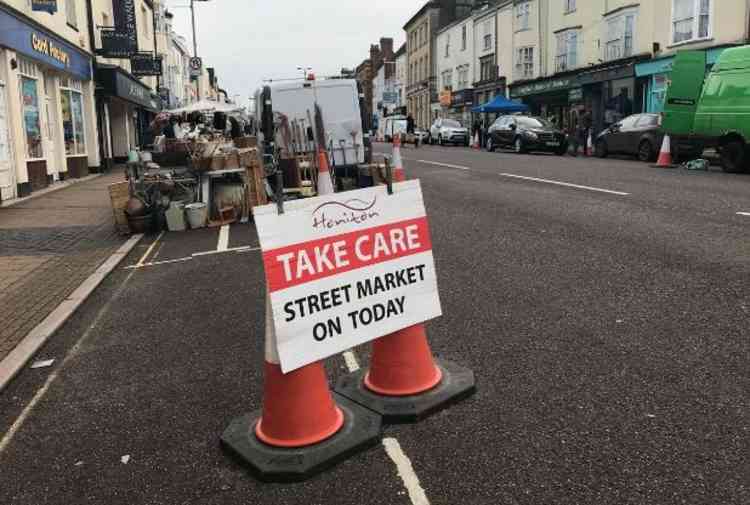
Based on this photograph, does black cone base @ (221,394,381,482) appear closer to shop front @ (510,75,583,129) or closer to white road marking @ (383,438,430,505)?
white road marking @ (383,438,430,505)

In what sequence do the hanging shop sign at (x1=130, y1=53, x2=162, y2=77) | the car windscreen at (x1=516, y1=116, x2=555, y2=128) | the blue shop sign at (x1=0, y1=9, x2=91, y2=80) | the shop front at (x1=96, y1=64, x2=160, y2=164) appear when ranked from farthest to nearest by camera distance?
the hanging shop sign at (x1=130, y1=53, x2=162, y2=77) → the car windscreen at (x1=516, y1=116, x2=555, y2=128) → the shop front at (x1=96, y1=64, x2=160, y2=164) → the blue shop sign at (x1=0, y1=9, x2=91, y2=80)

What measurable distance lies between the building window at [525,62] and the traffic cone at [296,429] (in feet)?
134

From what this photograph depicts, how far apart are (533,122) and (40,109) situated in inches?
738

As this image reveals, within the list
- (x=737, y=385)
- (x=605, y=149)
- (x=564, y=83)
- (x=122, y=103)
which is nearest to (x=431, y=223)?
(x=737, y=385)

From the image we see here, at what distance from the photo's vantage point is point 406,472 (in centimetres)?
296

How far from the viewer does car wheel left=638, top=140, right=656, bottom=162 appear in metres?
21.0

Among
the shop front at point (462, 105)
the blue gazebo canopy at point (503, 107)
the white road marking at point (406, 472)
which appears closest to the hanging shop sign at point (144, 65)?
the blue gazebo canopy at point (503, 107)

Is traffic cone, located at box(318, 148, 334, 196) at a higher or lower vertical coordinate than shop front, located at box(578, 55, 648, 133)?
lower

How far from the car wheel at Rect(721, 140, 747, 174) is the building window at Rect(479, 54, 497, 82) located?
103 feet

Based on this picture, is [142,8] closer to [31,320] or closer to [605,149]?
[605,149]

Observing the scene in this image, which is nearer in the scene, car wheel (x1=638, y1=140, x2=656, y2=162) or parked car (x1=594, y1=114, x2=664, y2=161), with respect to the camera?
parked car (x1=594, y1=114, x2=664, y2=161)

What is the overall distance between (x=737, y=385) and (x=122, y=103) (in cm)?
2971

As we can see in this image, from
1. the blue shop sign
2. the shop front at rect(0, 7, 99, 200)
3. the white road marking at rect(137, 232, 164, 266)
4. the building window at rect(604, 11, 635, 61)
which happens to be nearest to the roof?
the building window at rect(604, 11, 635, 61)

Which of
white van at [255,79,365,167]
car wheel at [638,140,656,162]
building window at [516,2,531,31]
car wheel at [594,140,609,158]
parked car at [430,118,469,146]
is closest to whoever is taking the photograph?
white van at [255,79,365,167]
